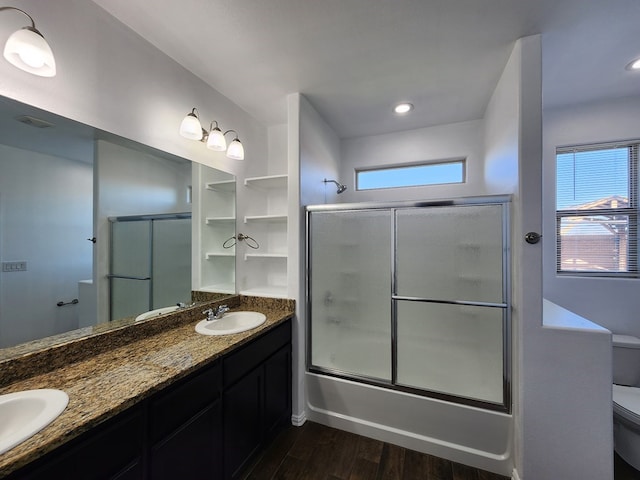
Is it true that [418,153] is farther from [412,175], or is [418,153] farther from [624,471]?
[624,471]

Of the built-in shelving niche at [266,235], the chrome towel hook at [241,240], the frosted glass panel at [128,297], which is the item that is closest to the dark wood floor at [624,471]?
the built-in shelving niche at [266,235]

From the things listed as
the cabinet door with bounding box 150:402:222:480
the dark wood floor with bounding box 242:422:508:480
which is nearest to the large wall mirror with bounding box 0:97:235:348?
the cabinet door with bounding box 150:402:222:480

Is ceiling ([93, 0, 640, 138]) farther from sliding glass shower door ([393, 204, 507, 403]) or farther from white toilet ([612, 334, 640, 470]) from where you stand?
white toilet ([612, 334, 640, 470])

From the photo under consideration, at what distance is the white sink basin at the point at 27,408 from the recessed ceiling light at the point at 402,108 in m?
2.77

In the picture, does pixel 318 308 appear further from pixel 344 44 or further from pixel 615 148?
pixel 615 148

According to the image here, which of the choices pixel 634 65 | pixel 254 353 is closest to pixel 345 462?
pixel 254 353

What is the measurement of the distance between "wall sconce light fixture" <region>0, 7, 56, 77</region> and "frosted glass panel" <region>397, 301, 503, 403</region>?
93.1 inches

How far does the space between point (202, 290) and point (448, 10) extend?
2.36m

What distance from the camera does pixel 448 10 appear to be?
1.33 m

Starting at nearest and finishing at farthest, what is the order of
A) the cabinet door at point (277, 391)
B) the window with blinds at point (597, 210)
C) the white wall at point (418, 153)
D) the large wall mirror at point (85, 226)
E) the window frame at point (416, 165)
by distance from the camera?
1. the large wall mirror at point (85, 226)
2. the cabinet door at point (277, 391)
3. the window with blinds at point (597, 210)
4. the white wall at point (418, 153)
5. the window frame at point (416, 165)

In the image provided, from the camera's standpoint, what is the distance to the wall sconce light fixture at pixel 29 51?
99 cm

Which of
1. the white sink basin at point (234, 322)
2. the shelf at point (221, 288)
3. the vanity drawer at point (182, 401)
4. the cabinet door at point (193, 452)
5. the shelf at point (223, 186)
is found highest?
the shelf at point (223, 186)

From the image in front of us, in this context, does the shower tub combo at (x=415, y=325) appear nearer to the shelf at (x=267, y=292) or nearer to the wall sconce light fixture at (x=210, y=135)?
the shelf at (x=267, y=292)

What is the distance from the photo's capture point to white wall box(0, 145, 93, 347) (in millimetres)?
1071
